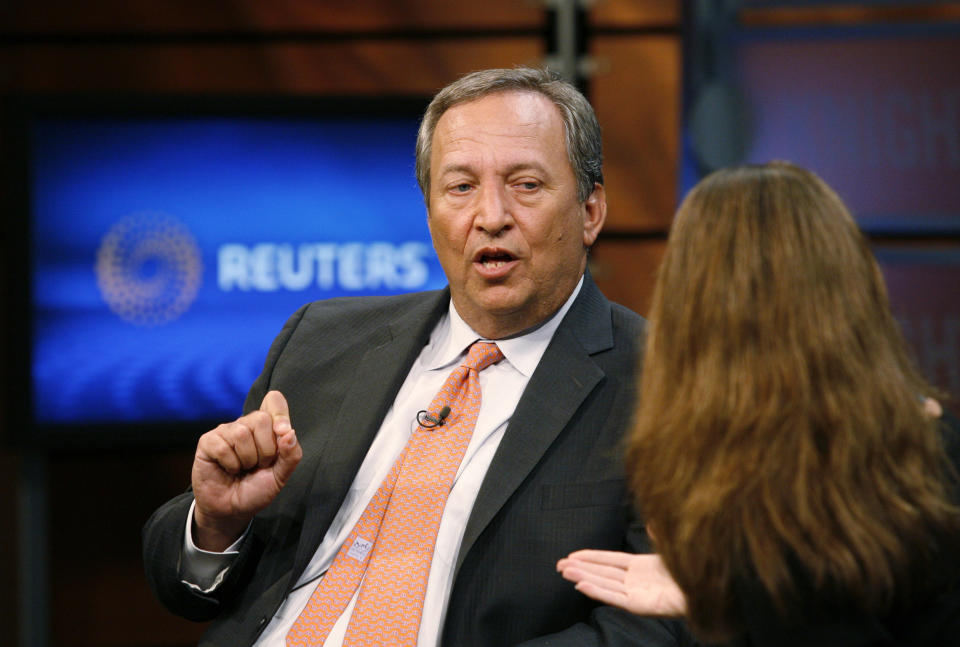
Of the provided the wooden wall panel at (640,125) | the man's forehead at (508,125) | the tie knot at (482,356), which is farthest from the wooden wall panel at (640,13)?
the tie knot at (482,356)

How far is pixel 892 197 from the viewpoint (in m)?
3.71

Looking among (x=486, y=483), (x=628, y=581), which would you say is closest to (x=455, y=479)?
(x=486, y=483)

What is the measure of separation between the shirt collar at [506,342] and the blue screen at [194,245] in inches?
52.5

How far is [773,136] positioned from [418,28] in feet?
4.30

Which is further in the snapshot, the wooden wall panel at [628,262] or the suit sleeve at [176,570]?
A: the wooden wall panel at [628,262]

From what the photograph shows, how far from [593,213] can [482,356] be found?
1.34 ft

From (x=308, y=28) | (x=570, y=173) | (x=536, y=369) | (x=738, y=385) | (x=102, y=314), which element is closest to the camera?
(x=738, y=385)

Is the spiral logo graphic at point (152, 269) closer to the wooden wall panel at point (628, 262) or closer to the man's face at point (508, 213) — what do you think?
the wooden wall panel at point (628, 262)

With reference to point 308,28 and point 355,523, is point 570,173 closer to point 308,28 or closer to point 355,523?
point 355,523

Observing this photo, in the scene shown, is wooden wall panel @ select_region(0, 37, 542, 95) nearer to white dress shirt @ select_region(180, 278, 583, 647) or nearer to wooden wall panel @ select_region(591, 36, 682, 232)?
wooden wall panel @ select_region(591, 36, 682, 232)

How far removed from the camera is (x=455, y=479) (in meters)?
2.00

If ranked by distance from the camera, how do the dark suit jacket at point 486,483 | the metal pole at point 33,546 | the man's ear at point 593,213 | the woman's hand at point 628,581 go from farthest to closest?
1. the metal pole at point 33,546
2. the man's ear at point 593,213
3. the dark suit jacket at point 486,483
4. the woman's hand at point 628,581

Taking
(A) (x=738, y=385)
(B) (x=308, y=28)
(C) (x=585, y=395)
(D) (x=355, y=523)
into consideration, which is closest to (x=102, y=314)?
(B) (x=308, y=28)

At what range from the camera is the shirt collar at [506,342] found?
2.15 meters
